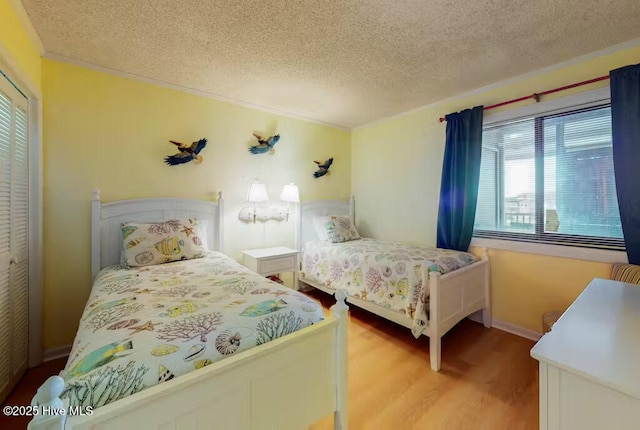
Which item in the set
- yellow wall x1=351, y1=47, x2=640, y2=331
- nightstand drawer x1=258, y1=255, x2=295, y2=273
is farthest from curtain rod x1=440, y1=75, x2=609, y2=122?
nightstand drawer x1=258, y1=255, x2=295, y2=273

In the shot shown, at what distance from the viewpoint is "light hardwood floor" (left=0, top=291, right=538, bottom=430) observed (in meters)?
1.48

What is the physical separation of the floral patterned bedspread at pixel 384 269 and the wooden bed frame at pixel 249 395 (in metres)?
0.98

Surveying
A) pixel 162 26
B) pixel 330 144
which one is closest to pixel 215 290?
pixel 162 26

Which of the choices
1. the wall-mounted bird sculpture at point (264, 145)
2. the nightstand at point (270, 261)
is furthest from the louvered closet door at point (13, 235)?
the wall-mounted bird sculpture at point (264, 145)

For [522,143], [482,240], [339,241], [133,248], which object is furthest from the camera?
[339,241]

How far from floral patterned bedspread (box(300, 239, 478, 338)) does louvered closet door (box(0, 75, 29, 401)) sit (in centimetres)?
238

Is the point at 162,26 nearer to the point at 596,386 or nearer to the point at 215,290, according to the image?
the point at 215,290

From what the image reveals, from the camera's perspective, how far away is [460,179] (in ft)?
9.04

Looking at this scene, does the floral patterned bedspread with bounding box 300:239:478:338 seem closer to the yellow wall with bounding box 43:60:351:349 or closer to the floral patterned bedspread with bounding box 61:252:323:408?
the yellow wall with bounding box 43:60:351:349

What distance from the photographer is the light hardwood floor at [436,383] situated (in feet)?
4.84

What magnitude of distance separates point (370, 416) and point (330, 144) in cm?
320

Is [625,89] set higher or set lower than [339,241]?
higher

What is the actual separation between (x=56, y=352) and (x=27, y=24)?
235 centimetres

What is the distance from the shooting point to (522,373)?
6.13ft
